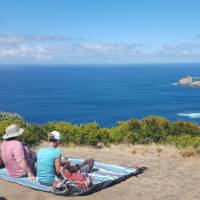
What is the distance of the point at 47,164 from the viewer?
27.3ft

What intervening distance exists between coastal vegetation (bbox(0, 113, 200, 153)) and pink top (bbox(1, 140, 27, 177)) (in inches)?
210

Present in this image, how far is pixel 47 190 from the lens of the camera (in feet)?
26.7

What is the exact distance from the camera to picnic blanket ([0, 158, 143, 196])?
8328 millimetres

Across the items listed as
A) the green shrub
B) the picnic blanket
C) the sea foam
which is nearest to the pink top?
the picnic blanket

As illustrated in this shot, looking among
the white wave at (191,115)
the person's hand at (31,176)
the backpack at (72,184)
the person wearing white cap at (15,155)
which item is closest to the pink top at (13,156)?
the person wearing white cap at (15,155)

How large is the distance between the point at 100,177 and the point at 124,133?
6.23 meters

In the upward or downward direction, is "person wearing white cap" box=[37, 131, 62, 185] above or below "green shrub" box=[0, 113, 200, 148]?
above

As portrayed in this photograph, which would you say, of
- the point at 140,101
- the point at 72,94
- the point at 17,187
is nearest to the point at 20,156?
the point at 17,187

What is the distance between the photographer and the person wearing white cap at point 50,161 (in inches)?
325

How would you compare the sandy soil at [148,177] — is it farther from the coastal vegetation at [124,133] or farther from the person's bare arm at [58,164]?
the coastal vegetation at [124,133]

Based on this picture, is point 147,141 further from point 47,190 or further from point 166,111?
point 166,111

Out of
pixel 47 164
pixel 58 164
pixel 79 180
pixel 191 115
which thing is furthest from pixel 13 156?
pixel 191 115

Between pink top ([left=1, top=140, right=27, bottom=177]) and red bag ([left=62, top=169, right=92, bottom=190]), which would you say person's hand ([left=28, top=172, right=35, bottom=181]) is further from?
red bag ([left=62, top=169, right=92, bottom=190])

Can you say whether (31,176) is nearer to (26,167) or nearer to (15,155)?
(26,167)
